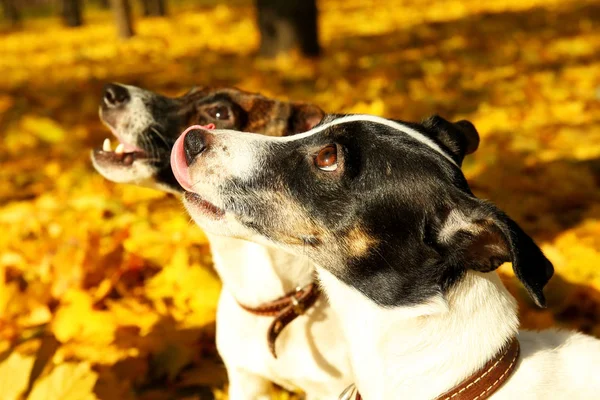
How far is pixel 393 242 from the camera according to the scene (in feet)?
7.88

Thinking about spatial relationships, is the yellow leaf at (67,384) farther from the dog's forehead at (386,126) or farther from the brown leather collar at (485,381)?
the brown leather collar at (485,381)

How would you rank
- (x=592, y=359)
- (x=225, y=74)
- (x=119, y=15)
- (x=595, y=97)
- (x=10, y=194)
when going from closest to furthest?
(x=592, y=359)
(x=10, y=194)
(x=595, y=97)
(x=225, y=74)
(x=119, y=15)

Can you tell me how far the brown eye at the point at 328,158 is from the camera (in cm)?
242

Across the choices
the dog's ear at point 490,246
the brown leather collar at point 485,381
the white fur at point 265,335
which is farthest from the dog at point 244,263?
the dog's ear at point 490,246

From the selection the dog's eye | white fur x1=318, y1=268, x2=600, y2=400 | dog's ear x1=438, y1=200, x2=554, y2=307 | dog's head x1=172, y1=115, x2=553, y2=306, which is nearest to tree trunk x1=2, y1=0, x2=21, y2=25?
the dog's eye

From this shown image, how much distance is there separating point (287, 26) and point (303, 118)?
21.2ft

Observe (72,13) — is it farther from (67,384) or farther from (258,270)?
(67,384)

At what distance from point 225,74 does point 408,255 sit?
25.8 feet

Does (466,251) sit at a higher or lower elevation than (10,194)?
higher

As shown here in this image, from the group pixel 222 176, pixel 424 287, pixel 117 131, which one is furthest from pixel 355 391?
pixel 117 131

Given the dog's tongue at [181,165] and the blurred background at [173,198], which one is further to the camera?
the blurred background at [173,198]

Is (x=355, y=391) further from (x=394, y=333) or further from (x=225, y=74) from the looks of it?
(x=225, y=74)

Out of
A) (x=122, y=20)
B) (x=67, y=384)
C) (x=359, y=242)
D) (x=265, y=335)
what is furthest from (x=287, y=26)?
(x=359, y=242)

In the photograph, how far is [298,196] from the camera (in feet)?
8.23
